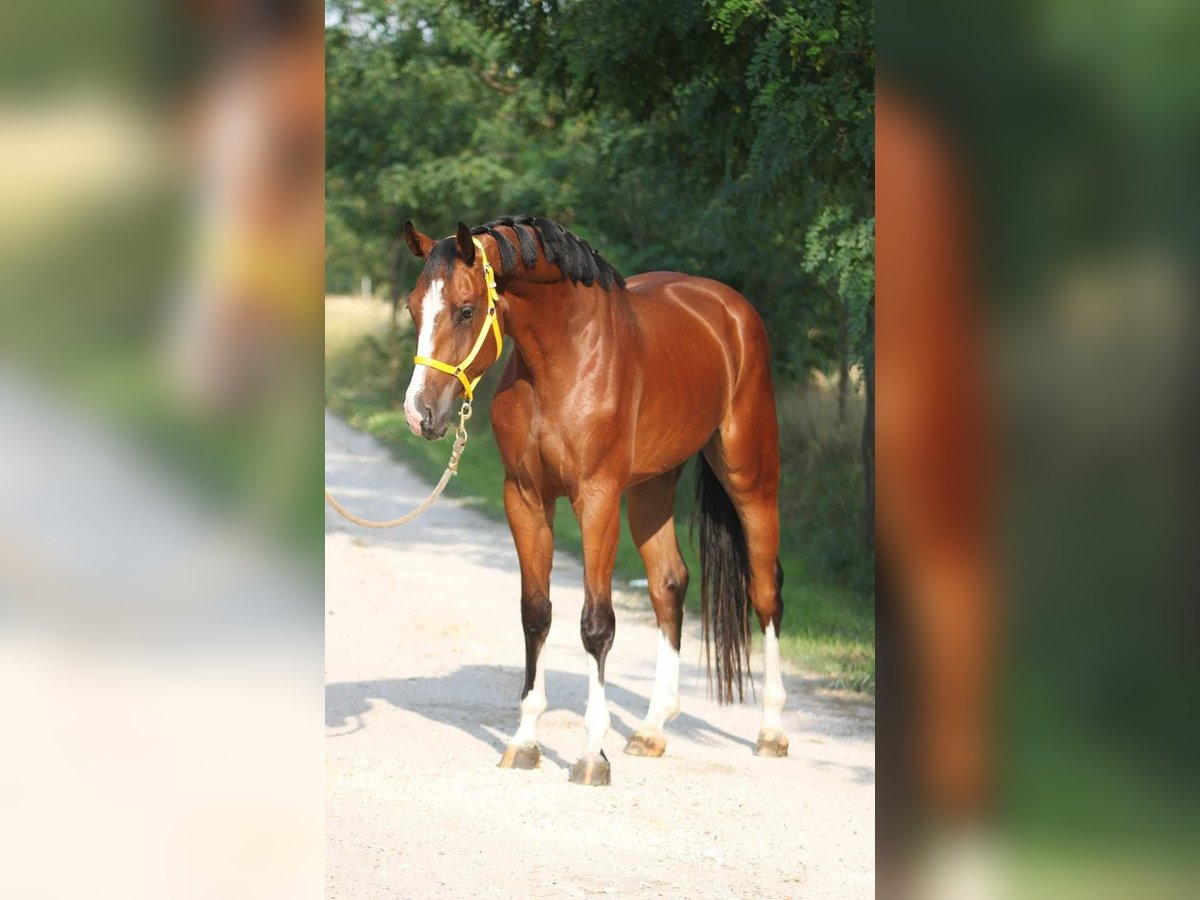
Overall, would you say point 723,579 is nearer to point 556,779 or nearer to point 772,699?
point 772,699

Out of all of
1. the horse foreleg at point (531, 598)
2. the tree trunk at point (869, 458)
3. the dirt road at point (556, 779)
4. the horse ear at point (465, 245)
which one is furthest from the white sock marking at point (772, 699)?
the horse ear at point (465, 245)

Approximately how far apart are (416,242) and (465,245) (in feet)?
1.02

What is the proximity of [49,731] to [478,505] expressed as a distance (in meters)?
10.6

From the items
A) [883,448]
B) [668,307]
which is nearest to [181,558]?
[883,448]

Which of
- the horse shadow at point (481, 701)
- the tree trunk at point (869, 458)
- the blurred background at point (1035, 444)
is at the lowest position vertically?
the horse shadow at point (481, 701)

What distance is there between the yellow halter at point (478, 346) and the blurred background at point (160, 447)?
331 centimetres

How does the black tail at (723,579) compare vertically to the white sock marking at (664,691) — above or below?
above

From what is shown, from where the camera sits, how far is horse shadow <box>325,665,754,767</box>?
5.89 metres

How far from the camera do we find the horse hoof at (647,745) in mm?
5562

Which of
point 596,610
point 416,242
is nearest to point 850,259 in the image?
point 596,610

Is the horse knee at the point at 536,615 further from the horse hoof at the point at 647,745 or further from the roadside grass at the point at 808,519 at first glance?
the roadside grass at the point at 808,519

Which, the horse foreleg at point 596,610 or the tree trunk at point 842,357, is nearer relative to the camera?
the horse foreleg at point 596,610

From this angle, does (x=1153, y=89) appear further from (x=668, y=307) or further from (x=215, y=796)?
(x=668, y=307)

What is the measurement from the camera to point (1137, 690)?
→ 1203 millimetres
